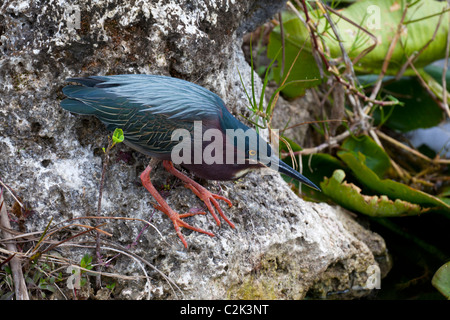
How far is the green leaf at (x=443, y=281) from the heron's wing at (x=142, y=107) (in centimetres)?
112

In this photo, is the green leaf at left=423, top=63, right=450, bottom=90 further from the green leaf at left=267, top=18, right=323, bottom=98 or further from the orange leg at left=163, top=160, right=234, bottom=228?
the orange leg at left=163, top=160, right=234, bottom=228

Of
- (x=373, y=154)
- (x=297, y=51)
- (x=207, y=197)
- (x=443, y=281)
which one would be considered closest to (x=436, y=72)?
(x=373, y=154)

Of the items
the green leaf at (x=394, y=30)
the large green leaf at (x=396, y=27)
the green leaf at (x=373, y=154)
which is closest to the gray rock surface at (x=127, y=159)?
the green leaf at (x=373, y=154)

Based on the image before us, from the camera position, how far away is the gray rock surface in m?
1.64

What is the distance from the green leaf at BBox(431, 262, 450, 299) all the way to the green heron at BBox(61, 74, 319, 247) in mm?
771

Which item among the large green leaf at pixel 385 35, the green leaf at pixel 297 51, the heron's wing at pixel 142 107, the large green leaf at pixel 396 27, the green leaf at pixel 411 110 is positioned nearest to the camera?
the heron's wing at pixel 142 107

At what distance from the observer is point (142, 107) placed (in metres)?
1.58

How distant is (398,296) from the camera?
7.17 feet

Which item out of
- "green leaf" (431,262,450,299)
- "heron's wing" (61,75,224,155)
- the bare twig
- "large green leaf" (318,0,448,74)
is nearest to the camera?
the bare twig

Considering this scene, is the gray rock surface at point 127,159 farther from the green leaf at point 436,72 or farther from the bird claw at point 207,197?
the green leaf at point 436,72

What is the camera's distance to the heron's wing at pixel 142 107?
5.16 ft

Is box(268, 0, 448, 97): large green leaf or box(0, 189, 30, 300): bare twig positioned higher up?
box(268, 0, 448, 97): large green leaf

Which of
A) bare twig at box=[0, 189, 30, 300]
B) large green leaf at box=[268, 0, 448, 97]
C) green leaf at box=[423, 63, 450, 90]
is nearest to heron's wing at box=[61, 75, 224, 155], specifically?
bare twig at box=[0, 189, 30, 300]

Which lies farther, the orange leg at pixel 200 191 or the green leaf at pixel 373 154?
the green leaf at pixel 373 154
